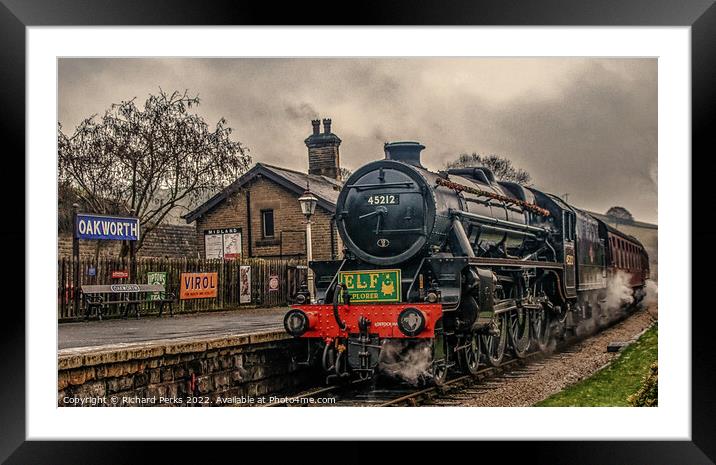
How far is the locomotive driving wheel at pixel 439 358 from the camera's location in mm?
8898

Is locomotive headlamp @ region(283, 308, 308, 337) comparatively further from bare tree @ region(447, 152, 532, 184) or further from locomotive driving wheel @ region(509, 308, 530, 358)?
locomotive driving wheel @ region(509, 308, 530, 358)

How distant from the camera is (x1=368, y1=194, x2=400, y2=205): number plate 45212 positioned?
9.30 metres

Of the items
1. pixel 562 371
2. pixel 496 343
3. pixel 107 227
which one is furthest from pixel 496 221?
pixel 107 227

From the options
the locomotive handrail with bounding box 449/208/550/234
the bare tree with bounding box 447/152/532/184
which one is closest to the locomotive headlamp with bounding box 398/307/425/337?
the locomotive handrail with bounding box 449/208/550/234

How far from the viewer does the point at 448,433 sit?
8.55 meters

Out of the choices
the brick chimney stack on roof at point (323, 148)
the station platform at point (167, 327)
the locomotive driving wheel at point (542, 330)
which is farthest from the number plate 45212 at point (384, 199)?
the locomotive driving wheel at point (542, 330)

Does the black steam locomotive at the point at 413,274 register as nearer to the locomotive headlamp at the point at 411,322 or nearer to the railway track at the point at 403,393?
the locomotive headlamp at the point at 411,322

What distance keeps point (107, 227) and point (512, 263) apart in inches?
185

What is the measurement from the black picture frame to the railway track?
525 mm

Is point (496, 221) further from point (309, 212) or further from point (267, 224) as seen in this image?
point (267, 224)

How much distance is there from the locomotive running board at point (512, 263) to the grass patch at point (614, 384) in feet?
5.17
